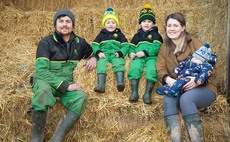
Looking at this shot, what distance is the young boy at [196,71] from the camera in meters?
3.29

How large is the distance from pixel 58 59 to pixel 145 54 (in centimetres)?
93

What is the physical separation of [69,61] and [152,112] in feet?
3.36

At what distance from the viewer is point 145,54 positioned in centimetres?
396

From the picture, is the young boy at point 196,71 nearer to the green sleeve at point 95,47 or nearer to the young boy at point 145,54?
the young boy at point 145,54

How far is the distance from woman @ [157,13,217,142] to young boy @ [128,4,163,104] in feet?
0.48

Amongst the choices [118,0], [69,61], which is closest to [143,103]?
[69,61]

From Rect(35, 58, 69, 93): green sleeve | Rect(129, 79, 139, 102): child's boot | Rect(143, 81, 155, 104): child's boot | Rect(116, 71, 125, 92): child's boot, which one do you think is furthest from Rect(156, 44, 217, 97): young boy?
Rect(35, 58, 69, 93): green sleeve

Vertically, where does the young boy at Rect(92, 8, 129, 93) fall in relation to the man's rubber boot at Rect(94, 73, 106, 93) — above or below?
above

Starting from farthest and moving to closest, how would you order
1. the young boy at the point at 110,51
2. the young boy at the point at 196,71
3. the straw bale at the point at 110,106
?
the young boy at the point at 110,51 < the straw bale at the point at 110,106 < the young boy at the point at 196,71

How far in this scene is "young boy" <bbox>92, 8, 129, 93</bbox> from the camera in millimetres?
3799

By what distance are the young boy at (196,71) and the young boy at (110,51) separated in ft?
1.94

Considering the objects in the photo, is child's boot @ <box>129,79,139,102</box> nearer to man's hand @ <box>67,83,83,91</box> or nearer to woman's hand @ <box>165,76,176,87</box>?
woman's hand @ <box>165,76,176,87</box>

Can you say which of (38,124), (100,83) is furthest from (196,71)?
→ (38,124)

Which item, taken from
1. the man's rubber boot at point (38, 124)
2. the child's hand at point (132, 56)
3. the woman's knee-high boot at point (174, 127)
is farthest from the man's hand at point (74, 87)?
the woman's knee-high boot at point (174, 127)
